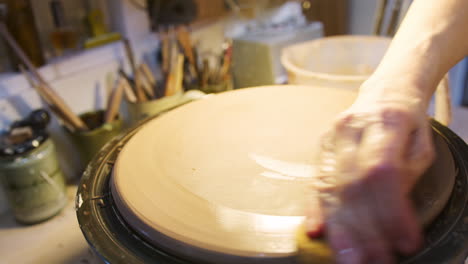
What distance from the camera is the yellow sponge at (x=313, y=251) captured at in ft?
1.53

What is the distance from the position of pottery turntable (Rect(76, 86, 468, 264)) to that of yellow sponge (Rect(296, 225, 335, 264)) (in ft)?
0.04

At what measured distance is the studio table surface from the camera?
1414 millimetres

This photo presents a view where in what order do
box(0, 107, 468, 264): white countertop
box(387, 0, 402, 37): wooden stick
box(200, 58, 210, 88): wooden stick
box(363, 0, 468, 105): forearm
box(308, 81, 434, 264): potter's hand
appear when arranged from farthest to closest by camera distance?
box(200, 58, 210, 88): wooden stick < box(387, 0, 402, 37): wooden stick < box(0, 107, 468, 264): white countertop < box(363, 0, 468, 105): forearm < box(308, 81, 434, 264): potter's hand

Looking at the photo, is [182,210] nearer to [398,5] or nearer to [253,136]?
[253,136]

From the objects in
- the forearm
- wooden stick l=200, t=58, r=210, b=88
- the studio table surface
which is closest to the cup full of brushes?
wooden stick l=200, t=58, r=210, b=88

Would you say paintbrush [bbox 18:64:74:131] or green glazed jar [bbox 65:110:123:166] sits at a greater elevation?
paintbrush [bbox 18:64:74:131]

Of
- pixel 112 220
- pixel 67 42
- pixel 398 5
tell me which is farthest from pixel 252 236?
pixel 67 42

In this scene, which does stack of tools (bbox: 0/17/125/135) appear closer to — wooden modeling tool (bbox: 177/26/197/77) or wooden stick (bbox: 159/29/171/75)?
wooden stick (bbox: 159/29/171/75)

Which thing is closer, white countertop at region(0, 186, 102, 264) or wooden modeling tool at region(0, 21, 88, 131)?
white countertop at region(0, 186, 102, 264)

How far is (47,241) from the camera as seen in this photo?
59.9 inches

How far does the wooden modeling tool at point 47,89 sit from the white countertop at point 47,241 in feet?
1.30

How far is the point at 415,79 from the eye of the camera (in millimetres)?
588

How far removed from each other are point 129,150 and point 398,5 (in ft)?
4.94

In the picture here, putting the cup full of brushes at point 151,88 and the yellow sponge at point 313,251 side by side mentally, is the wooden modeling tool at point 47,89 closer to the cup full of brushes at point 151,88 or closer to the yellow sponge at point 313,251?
the cup full of brushes at point 151,88
